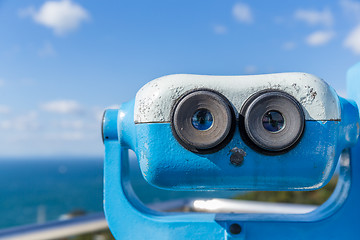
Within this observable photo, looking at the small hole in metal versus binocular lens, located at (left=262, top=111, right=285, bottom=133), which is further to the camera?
the small hole in metal

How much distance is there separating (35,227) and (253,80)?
1384 mm

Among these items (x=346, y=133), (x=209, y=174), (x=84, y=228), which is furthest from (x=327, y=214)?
(x=84, y=228)

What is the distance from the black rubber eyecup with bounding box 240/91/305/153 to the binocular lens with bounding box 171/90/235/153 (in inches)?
2.2

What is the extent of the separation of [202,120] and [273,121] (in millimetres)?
198

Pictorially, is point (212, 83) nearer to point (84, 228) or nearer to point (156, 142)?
point (156, 142)

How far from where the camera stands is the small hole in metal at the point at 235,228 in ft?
3.97

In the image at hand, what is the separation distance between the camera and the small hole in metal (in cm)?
121

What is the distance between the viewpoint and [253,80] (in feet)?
3.43

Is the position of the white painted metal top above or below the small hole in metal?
above

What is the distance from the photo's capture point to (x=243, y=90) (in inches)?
40.3

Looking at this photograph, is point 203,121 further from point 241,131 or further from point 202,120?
point 241,131

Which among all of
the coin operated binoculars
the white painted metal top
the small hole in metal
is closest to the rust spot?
the coin operated binoculars

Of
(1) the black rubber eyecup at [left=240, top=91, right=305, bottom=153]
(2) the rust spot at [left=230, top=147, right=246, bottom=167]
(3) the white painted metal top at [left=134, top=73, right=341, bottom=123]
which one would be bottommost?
(2) the rust spot at [left=230, top=147, right=246, bottom=167]

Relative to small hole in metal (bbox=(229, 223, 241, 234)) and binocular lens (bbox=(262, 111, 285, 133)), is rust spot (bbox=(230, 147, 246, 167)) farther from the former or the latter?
small hole in metal (bbox=(229, 223, 241, 234))
